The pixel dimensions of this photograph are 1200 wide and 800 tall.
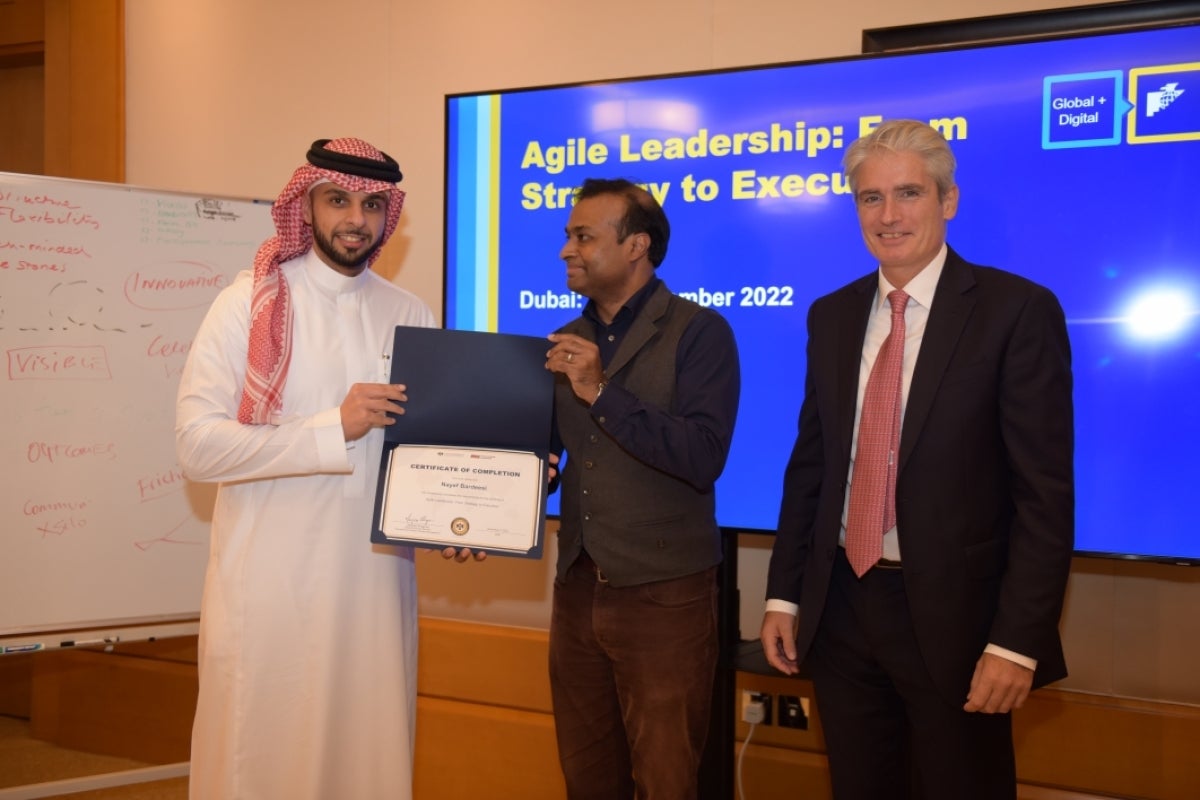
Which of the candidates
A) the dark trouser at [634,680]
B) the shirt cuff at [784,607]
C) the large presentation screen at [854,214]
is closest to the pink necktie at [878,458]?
the shirt cuff at [784,607]

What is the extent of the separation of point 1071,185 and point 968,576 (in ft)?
4.50

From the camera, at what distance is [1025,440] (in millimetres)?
1819

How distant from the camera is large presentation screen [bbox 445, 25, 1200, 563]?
2.61 metres

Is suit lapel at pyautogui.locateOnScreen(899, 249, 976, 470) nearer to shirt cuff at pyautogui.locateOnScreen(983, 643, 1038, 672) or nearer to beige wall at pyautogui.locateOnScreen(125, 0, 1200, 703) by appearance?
shirt cuff at pyautogui.locateOnScreen(983, 643, 1038, 672)

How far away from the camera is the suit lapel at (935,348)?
1892 mm

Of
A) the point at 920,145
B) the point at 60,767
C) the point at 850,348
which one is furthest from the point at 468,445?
the point at 60,767

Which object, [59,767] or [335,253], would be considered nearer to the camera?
[335,253]

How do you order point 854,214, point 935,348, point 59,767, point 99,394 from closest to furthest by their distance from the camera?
point 935,348 < point 854,214 < point 99,394 < point 59,767

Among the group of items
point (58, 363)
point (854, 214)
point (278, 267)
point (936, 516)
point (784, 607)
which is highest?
point (854, 214)

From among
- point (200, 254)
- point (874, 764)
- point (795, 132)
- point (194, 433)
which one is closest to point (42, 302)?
point (200, 254)

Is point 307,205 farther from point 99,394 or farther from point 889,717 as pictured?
point 889,717

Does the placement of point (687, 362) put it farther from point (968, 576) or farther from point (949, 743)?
point (949, 743)

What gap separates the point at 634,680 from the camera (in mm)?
2355

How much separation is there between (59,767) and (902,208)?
434cm
